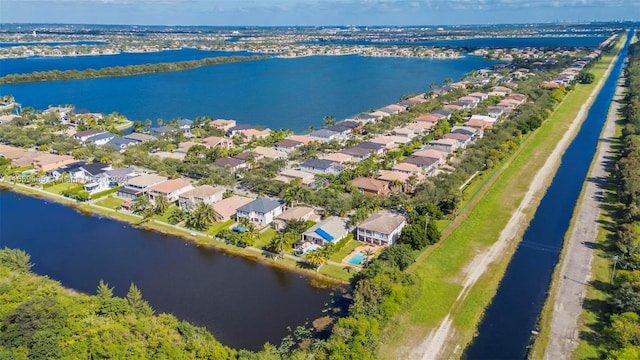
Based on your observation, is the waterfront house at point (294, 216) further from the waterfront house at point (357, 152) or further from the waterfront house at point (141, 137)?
the waterfront house at point (141, 137)

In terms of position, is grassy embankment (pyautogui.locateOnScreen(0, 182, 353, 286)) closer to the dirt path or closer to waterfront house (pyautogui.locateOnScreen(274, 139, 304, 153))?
the dirt path

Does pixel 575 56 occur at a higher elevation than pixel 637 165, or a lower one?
higher

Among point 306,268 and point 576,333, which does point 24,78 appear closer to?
point 306,268

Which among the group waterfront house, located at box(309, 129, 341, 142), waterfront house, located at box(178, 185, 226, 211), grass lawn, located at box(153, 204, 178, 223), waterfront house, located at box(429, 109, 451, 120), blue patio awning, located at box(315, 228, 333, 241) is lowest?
grass lawn, located at box(153, 204, 178, 223)

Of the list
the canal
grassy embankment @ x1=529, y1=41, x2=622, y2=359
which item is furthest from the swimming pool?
grassy embankment @ x1=529, y1=41, x2=622, y2=359

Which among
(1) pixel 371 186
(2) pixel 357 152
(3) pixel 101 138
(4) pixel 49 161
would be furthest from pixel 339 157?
(3) pixel 101 138

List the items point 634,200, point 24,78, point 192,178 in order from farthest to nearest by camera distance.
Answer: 1. point 24,78
2. point 192,178
3. point 634,200

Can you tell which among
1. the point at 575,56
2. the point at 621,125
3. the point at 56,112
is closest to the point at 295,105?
the point at 56,112
